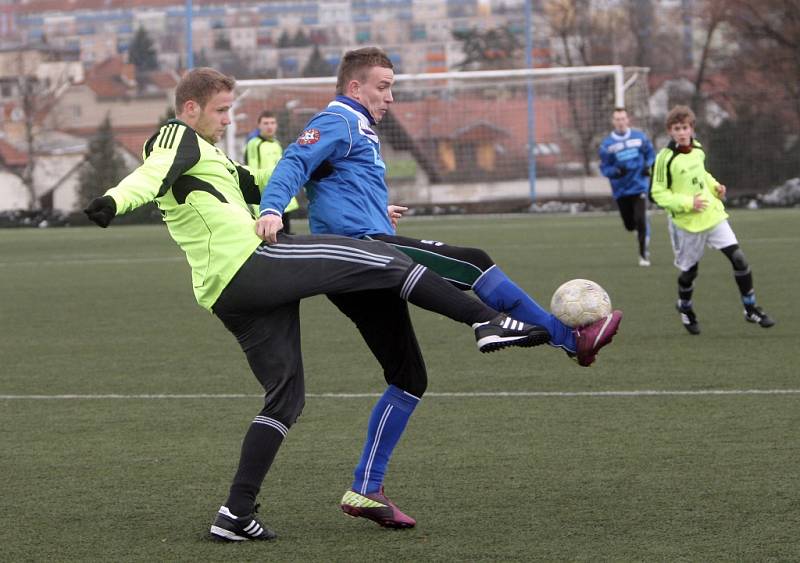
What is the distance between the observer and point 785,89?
40031mm

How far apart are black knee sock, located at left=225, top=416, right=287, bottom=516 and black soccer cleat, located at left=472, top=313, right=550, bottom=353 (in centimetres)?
89

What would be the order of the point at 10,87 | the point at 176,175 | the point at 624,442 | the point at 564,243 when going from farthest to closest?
the point at 10,87, the point at 564,243, the point at 624,442, the point at 176,175

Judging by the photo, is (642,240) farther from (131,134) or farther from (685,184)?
(131,134)

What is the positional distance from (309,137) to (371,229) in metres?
0.44

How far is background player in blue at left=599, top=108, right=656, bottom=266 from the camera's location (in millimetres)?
18641

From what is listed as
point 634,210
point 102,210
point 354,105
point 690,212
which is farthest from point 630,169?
point 102,210

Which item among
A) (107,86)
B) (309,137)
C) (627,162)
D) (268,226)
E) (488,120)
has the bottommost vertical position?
(107,86)

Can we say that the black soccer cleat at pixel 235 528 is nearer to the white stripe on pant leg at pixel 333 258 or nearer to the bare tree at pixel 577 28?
the white stripe on pant leg at pixel 333 258

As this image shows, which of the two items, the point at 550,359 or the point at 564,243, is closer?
the point at 550,359

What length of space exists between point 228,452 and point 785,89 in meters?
36.0

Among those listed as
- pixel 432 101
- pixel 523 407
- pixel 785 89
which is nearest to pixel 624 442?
pixel 523 407

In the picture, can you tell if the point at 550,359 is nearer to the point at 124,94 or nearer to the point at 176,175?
the point at 176,175

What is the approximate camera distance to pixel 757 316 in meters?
11.3

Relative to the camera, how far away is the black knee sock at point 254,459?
5.07 metres
